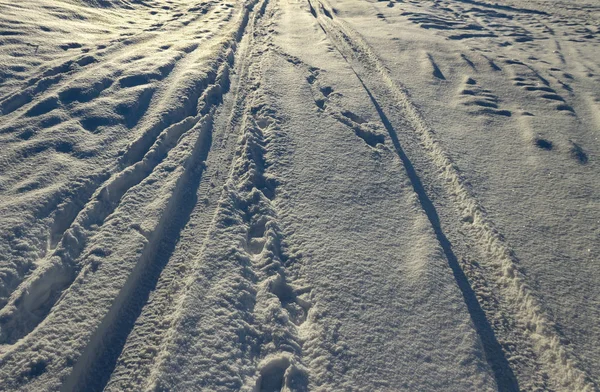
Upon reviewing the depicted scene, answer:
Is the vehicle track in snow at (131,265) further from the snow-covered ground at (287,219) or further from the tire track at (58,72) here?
the tire track at (58,72)

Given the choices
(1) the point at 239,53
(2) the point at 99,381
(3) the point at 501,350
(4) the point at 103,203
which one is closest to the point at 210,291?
(2) the point at 99,381

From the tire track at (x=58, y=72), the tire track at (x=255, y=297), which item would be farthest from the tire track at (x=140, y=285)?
the tire track at (x=58, y=72)

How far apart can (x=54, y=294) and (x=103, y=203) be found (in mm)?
715

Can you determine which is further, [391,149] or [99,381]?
[391,149]

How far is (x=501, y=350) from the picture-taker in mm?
2098

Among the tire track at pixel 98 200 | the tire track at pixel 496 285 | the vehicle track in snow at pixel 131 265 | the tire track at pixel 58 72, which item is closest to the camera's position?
the vehicle track in snow at pixel 131 265

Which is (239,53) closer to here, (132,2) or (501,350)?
(132,2)

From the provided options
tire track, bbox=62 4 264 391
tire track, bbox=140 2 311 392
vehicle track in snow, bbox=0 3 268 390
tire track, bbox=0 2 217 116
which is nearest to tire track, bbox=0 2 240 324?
vehicle track in snow, bbox=0 3 268 390

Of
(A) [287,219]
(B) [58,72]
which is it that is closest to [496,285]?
(A) [287,219]

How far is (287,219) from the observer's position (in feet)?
8.95

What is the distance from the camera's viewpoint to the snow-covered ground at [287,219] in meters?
1.99

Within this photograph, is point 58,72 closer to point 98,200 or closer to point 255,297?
point 98,200

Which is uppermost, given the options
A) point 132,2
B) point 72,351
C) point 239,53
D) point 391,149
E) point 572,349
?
point 132,2

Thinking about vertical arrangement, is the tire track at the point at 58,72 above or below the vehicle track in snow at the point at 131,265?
above
